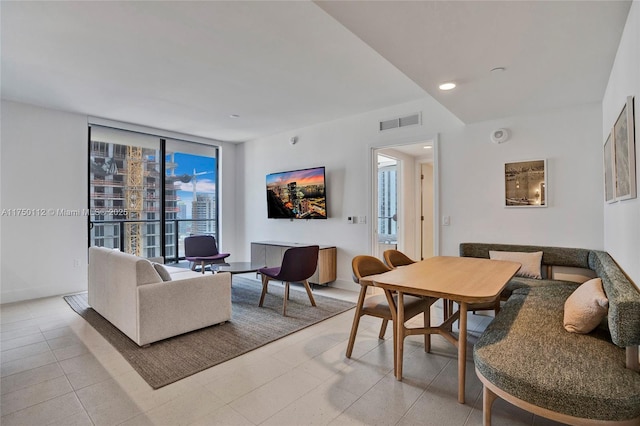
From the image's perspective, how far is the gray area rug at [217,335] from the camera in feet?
8.29

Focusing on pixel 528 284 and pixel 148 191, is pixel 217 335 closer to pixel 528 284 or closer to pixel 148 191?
pixel 528 284

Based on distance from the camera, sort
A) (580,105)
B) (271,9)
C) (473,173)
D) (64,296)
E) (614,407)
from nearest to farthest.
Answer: (614,407)
(271,9)
(580,105)
(473,173)
(64,296)

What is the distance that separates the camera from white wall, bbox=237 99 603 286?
3324 mm

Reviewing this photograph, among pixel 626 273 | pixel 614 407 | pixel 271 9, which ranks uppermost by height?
pixel 271 9

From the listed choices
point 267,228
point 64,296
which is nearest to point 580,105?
point 267,228

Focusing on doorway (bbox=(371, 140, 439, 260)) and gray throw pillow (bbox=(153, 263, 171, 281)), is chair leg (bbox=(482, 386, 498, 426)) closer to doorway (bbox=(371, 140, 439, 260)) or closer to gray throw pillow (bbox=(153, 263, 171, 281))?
gray throw pillow (bbox=(153, 263, 171, 281))

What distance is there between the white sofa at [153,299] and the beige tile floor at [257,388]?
0.97ft

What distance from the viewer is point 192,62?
319 centimetres

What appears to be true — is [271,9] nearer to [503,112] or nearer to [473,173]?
[503,112]

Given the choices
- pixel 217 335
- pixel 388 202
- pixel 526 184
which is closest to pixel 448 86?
pixel 526 184

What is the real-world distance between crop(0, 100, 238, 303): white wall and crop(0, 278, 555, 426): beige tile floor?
1.79 metres

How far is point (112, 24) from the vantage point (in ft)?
8.36

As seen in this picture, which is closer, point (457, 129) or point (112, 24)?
point (112, 24)

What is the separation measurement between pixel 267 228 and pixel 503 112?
4.32m
